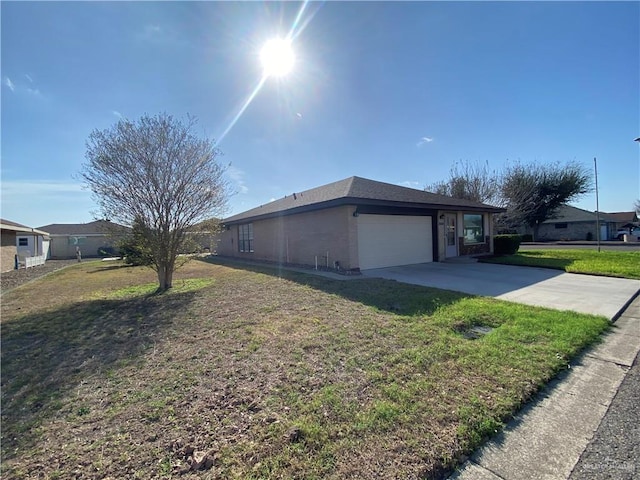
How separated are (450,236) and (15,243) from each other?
28.7 metres

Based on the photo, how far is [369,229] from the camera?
11688 mm

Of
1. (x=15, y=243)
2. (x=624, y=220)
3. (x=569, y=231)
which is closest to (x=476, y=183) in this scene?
(x=569, y=231)

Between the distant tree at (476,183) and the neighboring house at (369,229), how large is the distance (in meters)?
9.46

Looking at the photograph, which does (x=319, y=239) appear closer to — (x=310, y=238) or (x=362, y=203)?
(x=310, y=238)

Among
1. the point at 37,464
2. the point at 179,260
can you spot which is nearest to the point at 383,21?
the point at 179,260

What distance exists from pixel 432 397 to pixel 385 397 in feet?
1.49

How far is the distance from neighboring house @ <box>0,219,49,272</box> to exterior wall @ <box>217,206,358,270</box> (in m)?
14.3

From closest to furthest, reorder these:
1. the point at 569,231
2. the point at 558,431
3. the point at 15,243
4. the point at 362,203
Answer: the point at 558,431
the point at 362,203
the point at 15,243
the point at 569,231

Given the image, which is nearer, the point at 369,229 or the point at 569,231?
the point at 369,229

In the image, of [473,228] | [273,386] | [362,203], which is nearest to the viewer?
[273,386]

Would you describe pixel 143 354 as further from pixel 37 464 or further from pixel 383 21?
pixel 383 21

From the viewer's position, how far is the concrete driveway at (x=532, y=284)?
6242 mm

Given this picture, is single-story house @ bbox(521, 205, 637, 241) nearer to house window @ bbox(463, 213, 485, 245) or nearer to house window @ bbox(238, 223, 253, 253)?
house window @ bbox(463, 213, 485, 245)

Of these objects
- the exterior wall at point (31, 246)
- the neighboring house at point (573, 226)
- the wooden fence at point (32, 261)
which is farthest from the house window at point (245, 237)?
the neighboring house at point (573, 226)
